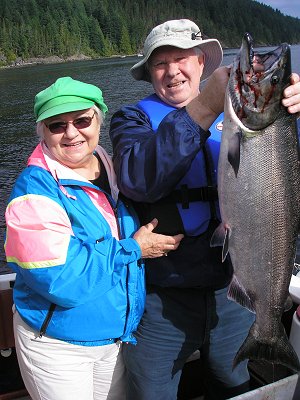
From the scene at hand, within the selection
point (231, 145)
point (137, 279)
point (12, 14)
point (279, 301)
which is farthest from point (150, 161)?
point (12, 14)

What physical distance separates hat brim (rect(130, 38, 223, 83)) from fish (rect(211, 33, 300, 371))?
24.9 inches

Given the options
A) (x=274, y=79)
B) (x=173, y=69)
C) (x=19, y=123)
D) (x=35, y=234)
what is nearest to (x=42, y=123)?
(x=35, y=234)

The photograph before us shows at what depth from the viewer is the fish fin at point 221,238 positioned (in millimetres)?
2527

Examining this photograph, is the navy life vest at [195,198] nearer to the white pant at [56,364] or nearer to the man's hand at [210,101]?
the man's hand at [210,101]

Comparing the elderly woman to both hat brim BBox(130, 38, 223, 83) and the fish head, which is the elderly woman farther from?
the fish head

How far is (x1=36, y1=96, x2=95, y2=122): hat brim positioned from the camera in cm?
267

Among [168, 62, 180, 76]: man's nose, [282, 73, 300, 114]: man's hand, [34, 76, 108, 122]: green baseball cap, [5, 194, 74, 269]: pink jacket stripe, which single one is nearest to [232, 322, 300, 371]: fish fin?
[5, 194, 74, 269]: pink jacket stripe

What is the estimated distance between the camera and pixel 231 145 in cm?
230

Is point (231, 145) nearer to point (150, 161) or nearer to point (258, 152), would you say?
point (258, 152)

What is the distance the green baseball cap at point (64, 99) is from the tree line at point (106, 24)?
333 feet

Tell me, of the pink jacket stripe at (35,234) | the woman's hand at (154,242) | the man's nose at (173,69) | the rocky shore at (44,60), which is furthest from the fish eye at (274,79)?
the rocky shore at (44,60)

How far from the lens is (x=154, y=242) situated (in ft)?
8.71

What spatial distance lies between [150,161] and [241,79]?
0.62 metres

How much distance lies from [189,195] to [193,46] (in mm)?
908
